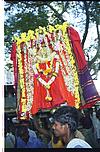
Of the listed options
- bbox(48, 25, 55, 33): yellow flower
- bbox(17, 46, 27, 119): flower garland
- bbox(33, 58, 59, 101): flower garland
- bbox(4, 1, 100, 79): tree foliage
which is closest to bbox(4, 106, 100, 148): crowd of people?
bbox(17, 46, 27, 119): flower garland

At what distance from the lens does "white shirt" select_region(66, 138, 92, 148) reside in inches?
143

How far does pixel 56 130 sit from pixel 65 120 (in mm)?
147

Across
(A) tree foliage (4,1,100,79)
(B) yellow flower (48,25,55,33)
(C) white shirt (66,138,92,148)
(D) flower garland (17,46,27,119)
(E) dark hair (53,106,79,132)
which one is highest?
(A) tree foliage (4,1,100,79)

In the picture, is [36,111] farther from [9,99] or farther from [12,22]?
Answer: [12,22]

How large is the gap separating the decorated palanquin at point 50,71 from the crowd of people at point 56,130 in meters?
0.10

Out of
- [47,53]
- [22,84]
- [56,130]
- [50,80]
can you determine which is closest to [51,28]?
[47,53]

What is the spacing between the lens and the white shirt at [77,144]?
11.9 ft

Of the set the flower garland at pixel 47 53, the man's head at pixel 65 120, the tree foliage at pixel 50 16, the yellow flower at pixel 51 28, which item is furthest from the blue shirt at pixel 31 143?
the yellow flower at pixel 51 28

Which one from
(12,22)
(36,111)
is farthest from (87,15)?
(36,111)

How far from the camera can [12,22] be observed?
3.87 meters

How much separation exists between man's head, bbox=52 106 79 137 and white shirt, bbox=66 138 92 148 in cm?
10

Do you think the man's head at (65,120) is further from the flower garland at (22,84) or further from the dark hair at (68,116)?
the flower garland at (22,84)

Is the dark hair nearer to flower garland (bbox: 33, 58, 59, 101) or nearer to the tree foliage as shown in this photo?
flower garland (bbox: 33, 58, 59, 101)

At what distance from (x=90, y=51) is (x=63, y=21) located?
46 centimetres
